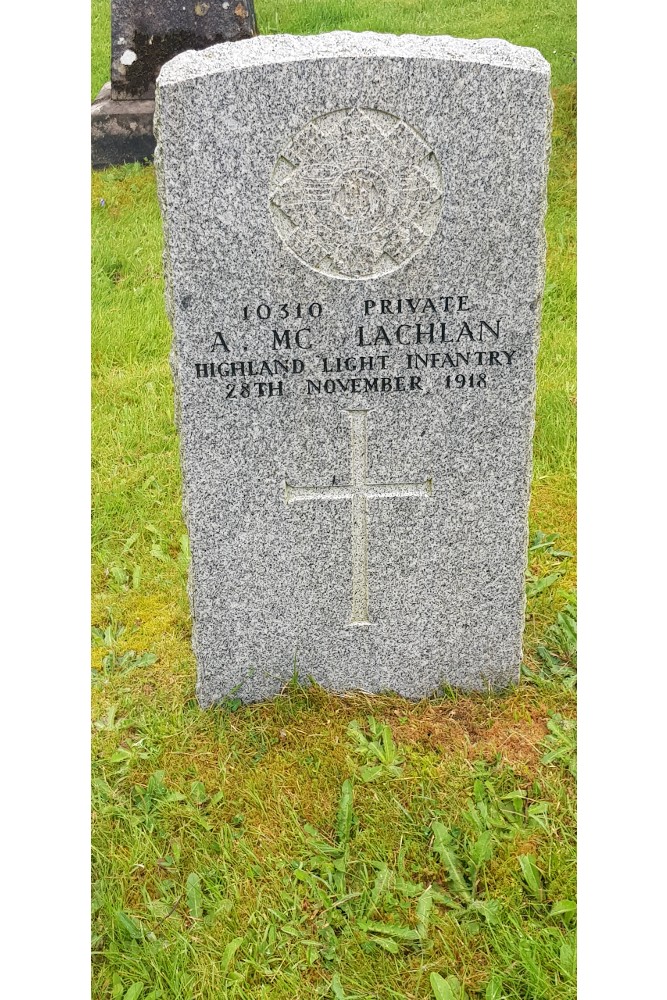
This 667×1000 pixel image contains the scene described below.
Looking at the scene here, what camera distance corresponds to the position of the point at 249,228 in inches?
99.3

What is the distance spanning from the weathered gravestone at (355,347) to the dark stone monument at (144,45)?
182 inches

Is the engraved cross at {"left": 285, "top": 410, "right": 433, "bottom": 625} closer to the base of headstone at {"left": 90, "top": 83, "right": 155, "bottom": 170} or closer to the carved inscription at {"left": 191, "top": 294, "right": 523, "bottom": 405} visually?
the carved inscription at {"left": 191, "top": 294, "right": 523, "bottom": 405}

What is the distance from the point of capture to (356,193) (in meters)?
2.53

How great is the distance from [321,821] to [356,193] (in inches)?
68.4

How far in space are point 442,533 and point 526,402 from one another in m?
0.48

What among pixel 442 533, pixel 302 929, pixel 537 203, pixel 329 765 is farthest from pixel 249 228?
pixel 302 929

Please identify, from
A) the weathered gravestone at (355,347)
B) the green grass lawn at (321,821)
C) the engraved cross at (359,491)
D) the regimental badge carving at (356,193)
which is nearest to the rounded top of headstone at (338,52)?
the weathered gravestone at (355,347)

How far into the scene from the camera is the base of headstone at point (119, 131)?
266 inches

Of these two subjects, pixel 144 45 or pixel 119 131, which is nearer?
pixel 144 45

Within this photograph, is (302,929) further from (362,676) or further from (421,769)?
(362,676)

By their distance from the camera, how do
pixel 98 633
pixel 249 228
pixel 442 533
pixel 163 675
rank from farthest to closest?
pixel 98 633
pixel 163 675
pixel 442 533
pixel 249 228

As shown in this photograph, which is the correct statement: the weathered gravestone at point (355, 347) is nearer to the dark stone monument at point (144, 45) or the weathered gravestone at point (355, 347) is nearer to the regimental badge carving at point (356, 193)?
the regimental badge carving at point (356, 193)

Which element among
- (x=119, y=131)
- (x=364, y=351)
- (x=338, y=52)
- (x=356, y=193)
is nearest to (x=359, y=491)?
(x=364, y=351)

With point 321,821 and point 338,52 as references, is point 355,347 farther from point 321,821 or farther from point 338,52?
point 321,821
